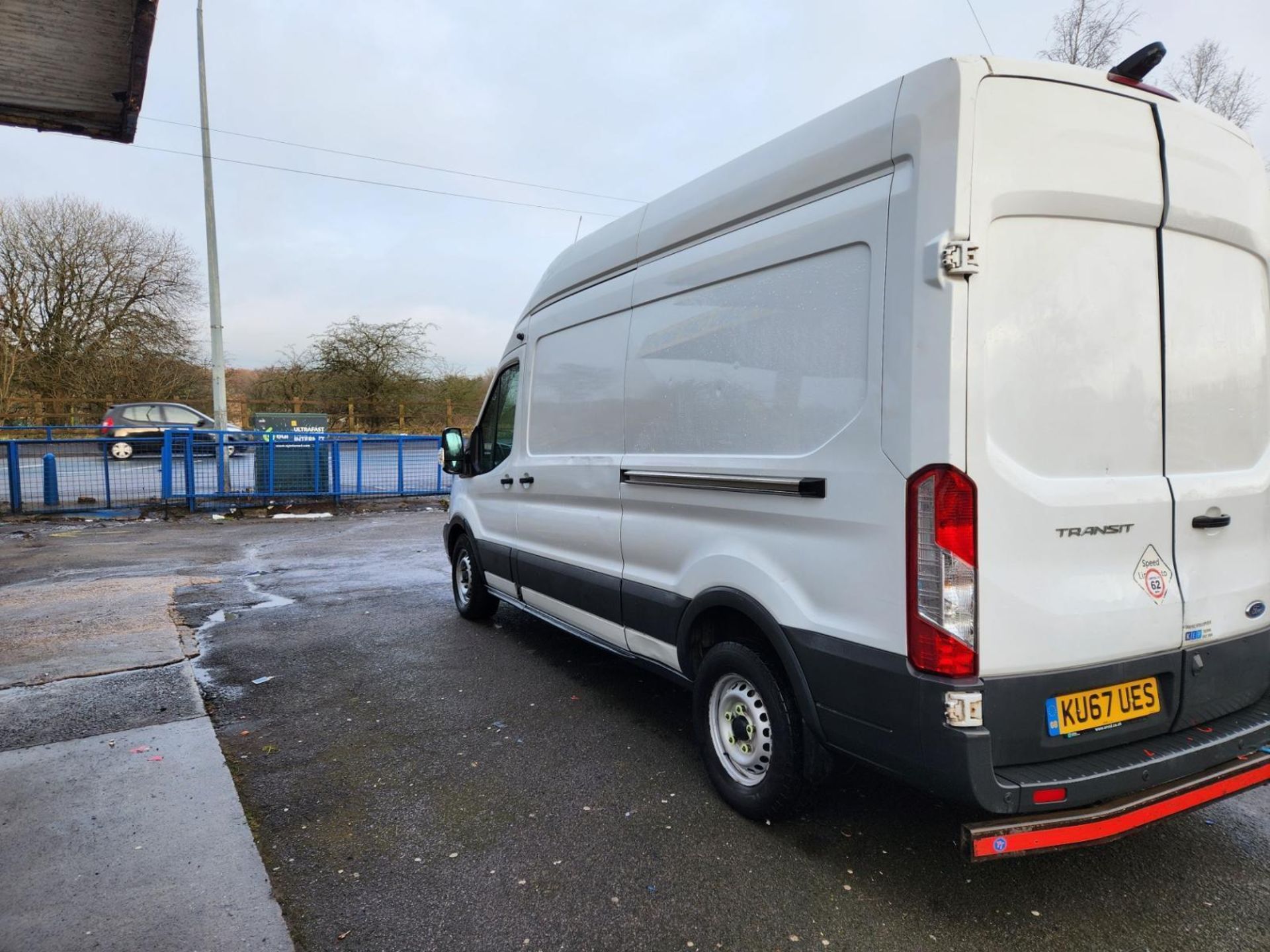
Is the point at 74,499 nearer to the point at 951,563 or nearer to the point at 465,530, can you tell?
the point at 465,530

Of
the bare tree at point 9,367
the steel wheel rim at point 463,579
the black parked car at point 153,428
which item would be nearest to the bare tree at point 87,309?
the bare tree at point 9,367

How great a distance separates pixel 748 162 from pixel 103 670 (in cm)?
493

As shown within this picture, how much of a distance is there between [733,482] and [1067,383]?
3.87ft

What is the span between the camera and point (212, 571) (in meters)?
8.27

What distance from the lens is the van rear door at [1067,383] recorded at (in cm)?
216

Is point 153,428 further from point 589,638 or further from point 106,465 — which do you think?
point 589,638

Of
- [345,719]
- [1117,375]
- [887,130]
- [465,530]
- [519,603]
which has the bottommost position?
[345,719]

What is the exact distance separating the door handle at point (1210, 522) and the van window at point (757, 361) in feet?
3.99

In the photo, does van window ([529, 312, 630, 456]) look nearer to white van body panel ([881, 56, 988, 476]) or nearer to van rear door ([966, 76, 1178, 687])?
white van body panel ([881, 56, 988, 476])

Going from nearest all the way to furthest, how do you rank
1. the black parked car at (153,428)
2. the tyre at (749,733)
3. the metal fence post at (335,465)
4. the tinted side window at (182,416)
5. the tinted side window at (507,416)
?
the tyre at (749,733) → the tinted side window at (507,416) → the black parked car at (153,428) → the metal fence post at (335,465) → the tinted side window at (182,416)

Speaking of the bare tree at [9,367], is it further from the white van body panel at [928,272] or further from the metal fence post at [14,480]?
the white van body panel at [928,272]

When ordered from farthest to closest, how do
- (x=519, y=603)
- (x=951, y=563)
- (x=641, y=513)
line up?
(x=519, y=603)
(x=641, y=513)
(x=951, y=563)

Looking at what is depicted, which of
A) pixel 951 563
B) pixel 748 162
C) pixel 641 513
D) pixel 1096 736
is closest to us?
pixel 951 563

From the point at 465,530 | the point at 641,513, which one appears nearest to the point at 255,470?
the point at 465,530
